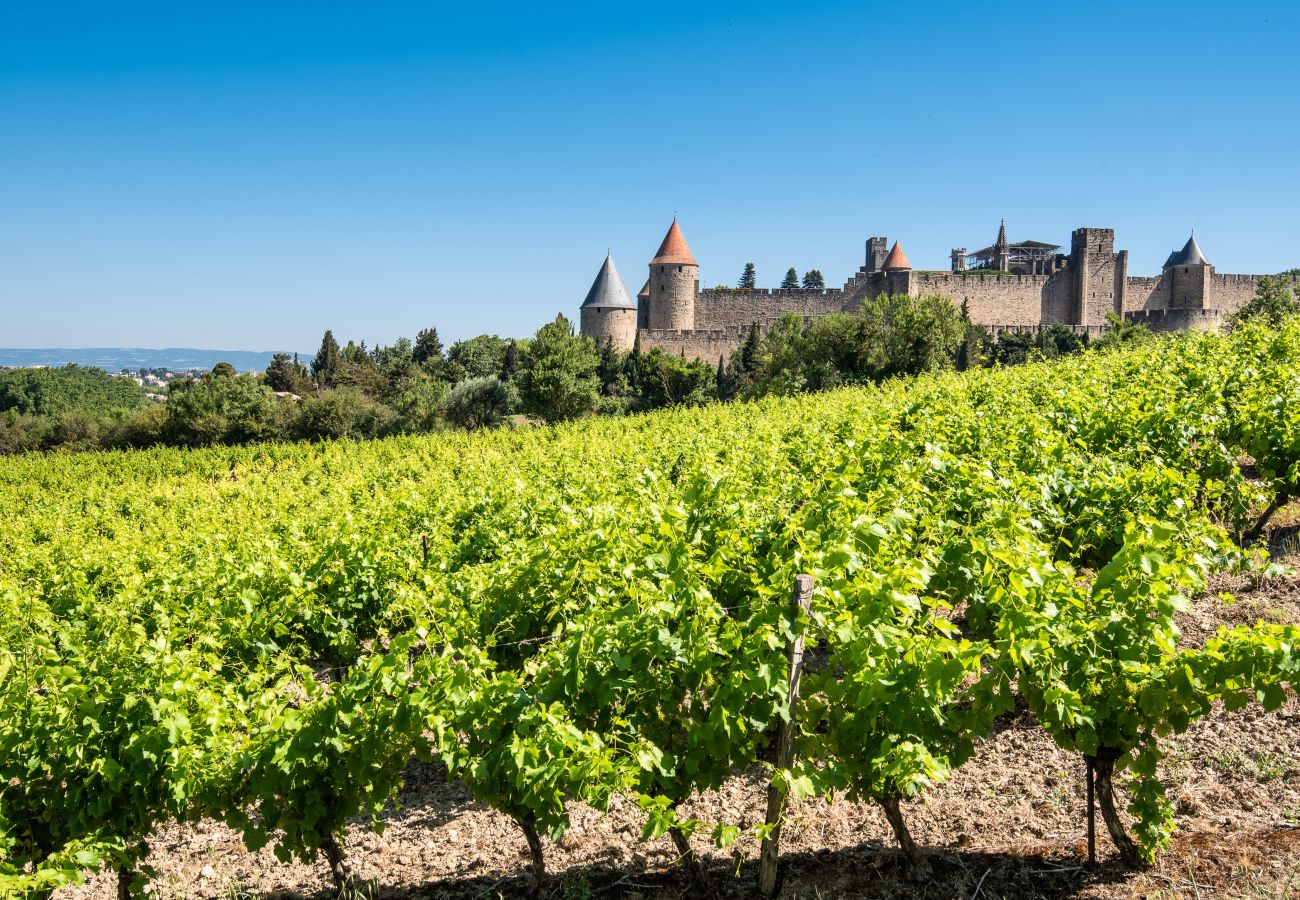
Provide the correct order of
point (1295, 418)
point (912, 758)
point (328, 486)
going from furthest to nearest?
point (328, 486) < point (1295, 418) < point (912, 758)

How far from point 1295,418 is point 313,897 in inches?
251

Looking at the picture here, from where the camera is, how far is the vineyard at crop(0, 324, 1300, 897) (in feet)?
9.16

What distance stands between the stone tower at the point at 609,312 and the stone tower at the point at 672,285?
1727 millimetres

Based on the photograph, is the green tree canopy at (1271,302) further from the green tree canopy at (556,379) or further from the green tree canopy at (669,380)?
the green tree canopy at (556,379)

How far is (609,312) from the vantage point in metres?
43.2

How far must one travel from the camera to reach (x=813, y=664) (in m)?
5.39

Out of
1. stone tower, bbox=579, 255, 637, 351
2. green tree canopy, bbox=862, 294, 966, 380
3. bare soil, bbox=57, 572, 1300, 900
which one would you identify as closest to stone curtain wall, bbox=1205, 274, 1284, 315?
green tree canopy, bbox=862, 294, 966, 380

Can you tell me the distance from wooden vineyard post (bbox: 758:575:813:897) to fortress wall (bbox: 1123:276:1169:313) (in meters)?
45.4

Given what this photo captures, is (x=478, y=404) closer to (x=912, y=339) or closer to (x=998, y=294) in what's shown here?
(x=912, y=339)

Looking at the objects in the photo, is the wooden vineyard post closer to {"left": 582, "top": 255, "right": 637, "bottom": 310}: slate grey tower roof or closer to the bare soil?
the bare soil

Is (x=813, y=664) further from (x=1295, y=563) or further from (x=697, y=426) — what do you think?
(x=697, y=426)

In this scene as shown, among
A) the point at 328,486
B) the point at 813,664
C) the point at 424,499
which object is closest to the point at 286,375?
the point at 328,486

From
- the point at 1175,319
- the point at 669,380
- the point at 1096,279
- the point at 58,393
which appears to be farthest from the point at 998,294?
the point at 58,393

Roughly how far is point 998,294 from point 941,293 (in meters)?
2.93
